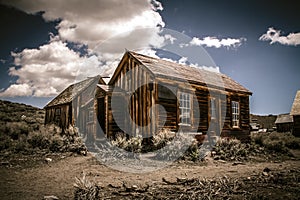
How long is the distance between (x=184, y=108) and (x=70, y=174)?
26.1ft

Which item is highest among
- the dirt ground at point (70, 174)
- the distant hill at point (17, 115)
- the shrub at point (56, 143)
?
the distant hill at point (17, 115)

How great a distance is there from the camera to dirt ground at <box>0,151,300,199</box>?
5.25m

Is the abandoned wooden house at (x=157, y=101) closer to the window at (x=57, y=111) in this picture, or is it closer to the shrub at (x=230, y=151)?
the shrub at (x=230, y=151)

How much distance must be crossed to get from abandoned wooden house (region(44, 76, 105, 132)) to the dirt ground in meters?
6.21

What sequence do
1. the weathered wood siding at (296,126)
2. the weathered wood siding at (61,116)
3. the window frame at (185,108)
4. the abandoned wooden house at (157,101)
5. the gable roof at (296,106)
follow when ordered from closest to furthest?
1. the abandoned wooden house at (157,101)
2. the window frame at (185,108)
3. the weathered wood siding at (61,116)
4. the gable roof at (296,106)
5. the weathered wood siding at (296,126)

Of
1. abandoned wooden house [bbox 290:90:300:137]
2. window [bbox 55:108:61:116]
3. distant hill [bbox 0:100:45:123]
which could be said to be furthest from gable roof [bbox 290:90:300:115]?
distant hill [bbox 0:100:45:123]

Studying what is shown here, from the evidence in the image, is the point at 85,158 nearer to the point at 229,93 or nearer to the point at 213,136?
the point at 213,136

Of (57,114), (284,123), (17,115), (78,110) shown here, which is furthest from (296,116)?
(17,115)

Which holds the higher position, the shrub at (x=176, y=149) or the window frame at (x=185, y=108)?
the window frame at (x=185, y=108)

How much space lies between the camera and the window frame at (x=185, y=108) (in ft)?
44.0

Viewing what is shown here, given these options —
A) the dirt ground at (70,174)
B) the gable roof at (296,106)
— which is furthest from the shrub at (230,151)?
the gable roof at (296,106)

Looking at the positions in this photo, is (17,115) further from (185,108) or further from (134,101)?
(185,108)

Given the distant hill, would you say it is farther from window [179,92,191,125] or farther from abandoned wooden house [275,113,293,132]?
abandoned wooden house [275,113,293,132]

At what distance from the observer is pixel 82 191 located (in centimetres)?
460
